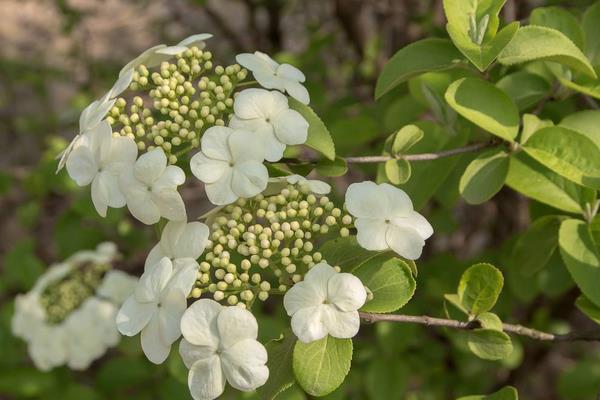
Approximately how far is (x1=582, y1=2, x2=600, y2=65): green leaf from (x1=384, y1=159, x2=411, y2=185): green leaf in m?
0.39

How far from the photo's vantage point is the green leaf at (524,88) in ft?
4.06

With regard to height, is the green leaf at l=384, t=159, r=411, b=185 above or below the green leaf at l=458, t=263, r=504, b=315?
above

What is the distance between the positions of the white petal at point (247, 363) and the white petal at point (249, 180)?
0.20 m

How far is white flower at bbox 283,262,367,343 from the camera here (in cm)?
90

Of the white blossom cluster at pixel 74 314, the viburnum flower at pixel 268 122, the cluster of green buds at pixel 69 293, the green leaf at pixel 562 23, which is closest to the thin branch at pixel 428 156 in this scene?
the viburnum flower at pixel 268 122

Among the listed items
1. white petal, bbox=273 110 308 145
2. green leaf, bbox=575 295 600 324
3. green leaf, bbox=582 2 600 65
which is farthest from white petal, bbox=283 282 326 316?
green leaf, bbox=582 2 600 65

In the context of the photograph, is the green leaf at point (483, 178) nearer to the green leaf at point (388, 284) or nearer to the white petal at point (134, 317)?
the green leaf at point (388, 284)

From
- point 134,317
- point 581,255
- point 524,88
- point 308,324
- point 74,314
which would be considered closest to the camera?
point 308,324

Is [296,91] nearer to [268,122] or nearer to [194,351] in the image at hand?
[268,122]

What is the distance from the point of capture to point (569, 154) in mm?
1052

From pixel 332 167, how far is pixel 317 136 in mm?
67

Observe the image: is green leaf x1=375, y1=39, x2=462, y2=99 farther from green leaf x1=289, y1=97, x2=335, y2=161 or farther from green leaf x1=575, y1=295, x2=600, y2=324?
green leaf x1=575, y1=295, x2=600, y2=324

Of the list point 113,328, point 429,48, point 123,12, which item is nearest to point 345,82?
point 113,328

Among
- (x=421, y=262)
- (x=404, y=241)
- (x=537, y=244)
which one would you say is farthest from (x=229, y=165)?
(x=421, y=262)
